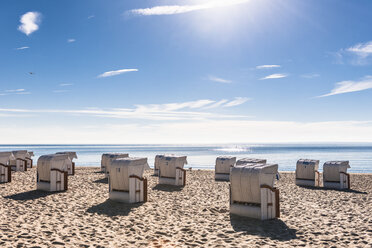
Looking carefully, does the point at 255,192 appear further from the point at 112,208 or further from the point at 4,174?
the point at 4,174

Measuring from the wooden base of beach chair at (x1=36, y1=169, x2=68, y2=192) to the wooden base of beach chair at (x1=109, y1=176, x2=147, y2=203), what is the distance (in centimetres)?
386

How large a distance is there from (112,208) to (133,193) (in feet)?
4.18

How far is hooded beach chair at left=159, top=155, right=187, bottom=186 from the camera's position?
60.6 feet

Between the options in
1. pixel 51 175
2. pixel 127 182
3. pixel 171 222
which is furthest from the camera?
pixel 51 175

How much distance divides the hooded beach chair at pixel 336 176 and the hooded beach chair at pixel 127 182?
1325cm

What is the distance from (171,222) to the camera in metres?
9.85

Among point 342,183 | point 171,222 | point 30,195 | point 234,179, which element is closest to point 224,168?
point 342,183

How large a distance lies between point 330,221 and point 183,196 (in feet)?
23.0

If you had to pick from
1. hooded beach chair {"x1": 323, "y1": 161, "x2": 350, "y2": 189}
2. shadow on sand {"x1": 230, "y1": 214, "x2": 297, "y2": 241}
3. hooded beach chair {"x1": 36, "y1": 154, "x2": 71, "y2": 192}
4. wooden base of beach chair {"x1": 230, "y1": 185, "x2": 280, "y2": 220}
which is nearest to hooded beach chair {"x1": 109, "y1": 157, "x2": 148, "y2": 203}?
hooded beach chair {"x1": 36, "y1": 154, "x2": 71, "y2": 192}

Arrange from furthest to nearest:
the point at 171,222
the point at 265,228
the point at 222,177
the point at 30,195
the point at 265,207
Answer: the point at 222,177 < the point at 30,195 < the point at 265,207 < the point at 171,222 < the point at 265,228

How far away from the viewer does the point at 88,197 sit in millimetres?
13734

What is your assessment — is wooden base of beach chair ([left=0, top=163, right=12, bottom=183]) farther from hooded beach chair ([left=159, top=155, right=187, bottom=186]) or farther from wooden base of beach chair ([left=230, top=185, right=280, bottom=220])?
wooden base of beach chair ([left=230, top=185, right=280, bottom=220])

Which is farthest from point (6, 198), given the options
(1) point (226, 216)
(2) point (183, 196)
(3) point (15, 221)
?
(1) point (226, 216)

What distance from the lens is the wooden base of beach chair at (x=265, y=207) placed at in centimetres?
1024
